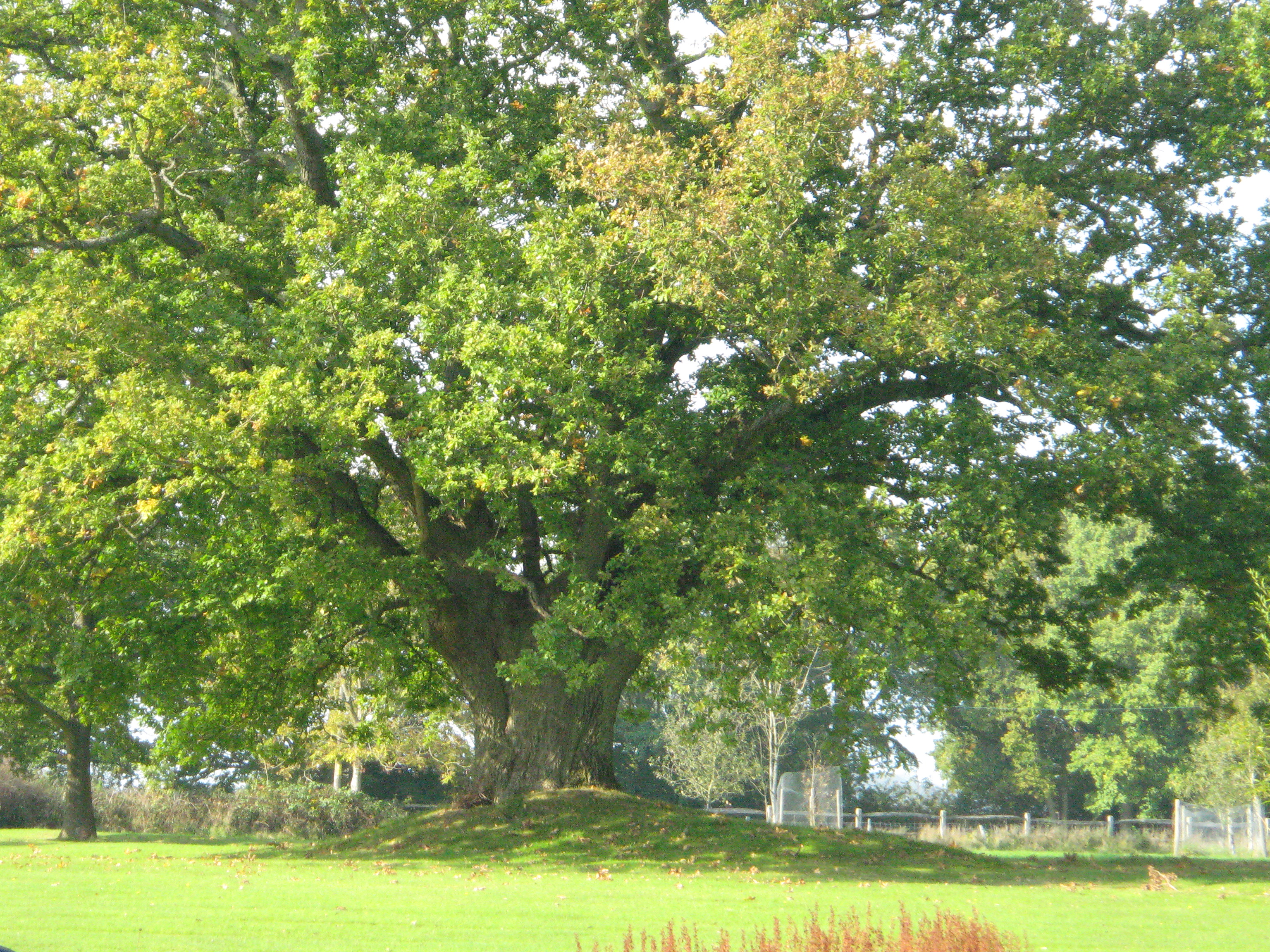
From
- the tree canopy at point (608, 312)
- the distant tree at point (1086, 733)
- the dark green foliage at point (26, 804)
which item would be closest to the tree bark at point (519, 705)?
the tree canopy at point (608, 312)

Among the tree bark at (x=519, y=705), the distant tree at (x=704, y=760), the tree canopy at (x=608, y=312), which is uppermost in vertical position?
the tree canopy at (x=608, y=312)

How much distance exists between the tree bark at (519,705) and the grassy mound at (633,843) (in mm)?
472

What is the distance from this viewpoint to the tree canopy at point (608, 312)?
47.9ft

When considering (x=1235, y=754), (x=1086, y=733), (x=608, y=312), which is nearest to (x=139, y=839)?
(x=608, y=312)

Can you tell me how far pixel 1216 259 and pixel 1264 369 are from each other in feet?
7.74

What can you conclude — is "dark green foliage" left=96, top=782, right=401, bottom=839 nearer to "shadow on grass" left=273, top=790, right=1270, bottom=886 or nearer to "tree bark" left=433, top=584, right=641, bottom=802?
"shadow on grass" left=273, top=790, right=1270, bottom=886

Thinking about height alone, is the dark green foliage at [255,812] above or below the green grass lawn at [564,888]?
below

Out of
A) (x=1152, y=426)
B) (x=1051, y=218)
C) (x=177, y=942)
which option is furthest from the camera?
(x=1051, y=218)

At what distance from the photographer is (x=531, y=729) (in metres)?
19.5

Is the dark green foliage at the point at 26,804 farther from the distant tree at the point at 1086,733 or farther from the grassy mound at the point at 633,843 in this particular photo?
the distant tree at the point at 1086,733

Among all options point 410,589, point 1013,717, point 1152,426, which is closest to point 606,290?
point 410,589

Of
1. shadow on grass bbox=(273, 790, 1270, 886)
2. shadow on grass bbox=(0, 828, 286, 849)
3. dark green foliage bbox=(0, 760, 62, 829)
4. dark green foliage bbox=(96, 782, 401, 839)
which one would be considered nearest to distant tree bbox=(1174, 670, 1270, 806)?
shadow on grass bbox=(273, 790, 1270, 886)

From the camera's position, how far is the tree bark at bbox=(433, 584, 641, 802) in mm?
19281

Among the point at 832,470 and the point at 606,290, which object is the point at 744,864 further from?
the point at 606,290
